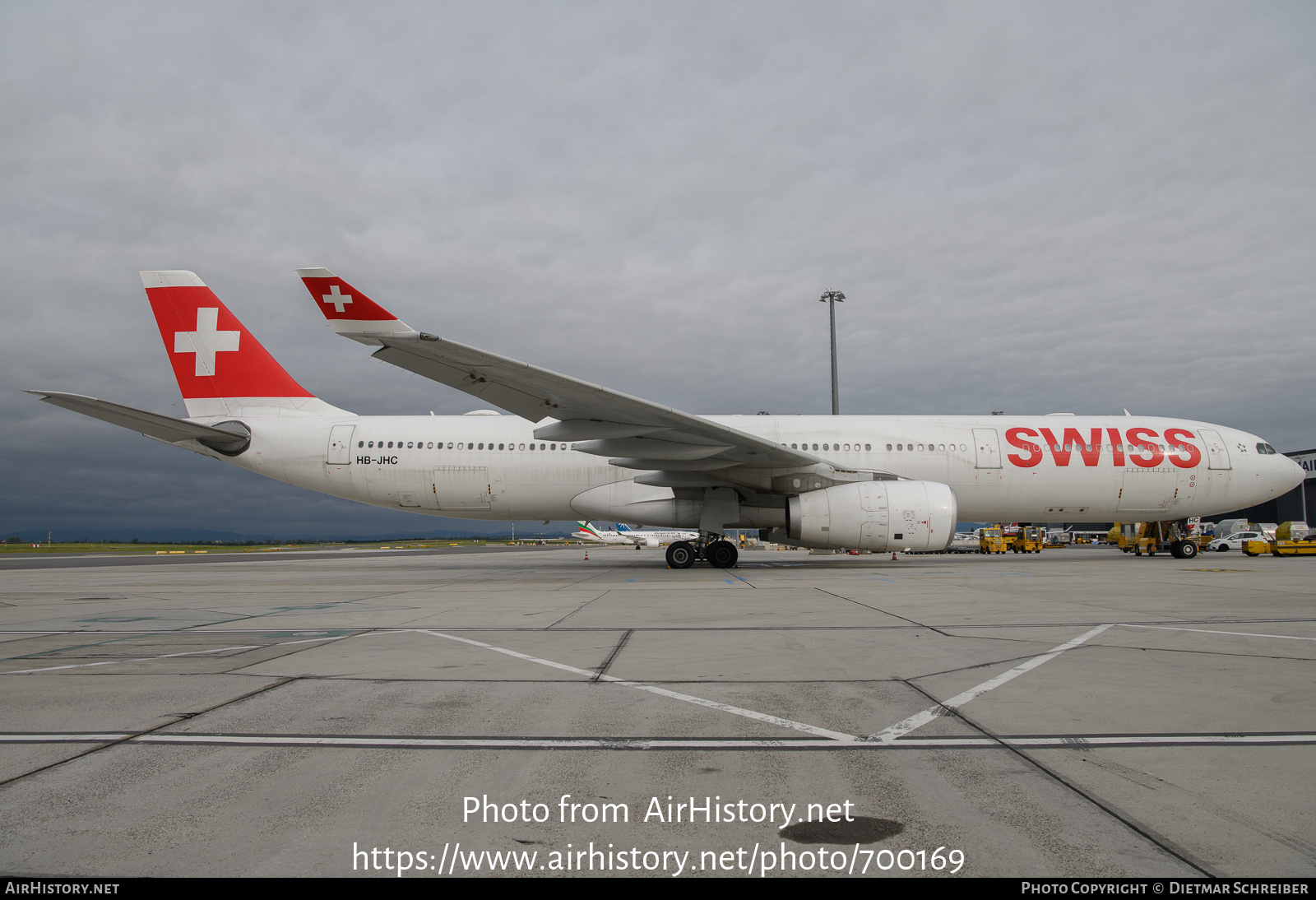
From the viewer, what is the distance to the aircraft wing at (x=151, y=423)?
43.0ft

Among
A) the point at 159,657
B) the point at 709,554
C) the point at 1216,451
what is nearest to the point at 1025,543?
the point at 1216,451

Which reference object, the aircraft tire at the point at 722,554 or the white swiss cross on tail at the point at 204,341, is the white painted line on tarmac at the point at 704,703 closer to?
the aircraft tire at the point at 722,554

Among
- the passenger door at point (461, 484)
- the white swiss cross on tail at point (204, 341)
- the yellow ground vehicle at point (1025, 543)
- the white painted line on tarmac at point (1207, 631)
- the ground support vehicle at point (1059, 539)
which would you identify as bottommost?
the ground support vehicle at point (1059, 539)

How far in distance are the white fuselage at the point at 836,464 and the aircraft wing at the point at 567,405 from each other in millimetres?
1646

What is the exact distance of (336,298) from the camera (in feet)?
33.1

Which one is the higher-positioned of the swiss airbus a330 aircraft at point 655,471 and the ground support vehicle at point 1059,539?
the swiss airbus a330 aircraft at point 655,471

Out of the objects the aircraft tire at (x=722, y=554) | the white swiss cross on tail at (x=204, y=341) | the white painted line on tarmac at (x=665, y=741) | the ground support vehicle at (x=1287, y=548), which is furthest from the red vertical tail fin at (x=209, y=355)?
the ground support vehicle at (x=1287, y=548)

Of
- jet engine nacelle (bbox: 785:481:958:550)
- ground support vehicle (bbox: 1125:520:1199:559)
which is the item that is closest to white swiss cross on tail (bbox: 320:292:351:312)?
jet engine nacelle (bbox: 785:481:958:550)

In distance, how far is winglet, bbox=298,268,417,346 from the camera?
33.1ft

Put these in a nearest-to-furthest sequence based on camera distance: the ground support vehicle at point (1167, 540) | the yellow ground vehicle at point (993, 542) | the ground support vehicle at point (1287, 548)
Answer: the ground support vehicle at point (1167, 540), the ground support vehicle at point (1287, 548), the yellow ground vehicle at point (993, 542)

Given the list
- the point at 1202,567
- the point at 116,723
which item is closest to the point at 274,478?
the point at 116,723

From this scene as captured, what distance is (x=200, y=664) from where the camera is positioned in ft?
15.9

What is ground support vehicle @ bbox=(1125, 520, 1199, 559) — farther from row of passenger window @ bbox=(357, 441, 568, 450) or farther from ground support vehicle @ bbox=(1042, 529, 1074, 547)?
ground support vehicle @ bbox=(1042, 529, 1074, 547)

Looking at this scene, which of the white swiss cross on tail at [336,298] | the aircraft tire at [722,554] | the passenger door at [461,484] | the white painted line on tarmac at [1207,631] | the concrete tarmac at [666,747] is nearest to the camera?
the concrete tarmac at [666,747]
